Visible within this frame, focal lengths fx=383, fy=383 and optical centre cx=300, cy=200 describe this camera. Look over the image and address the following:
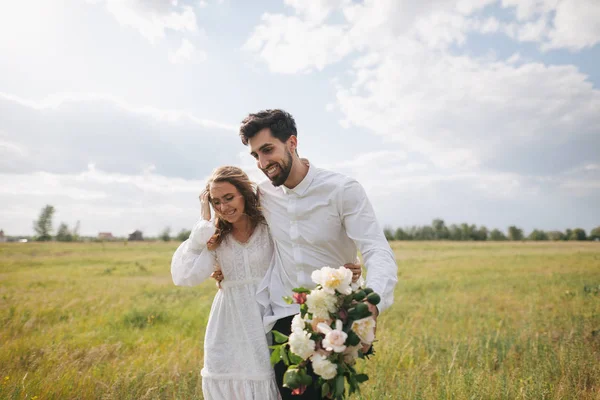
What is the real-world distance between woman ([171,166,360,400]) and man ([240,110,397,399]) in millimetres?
137

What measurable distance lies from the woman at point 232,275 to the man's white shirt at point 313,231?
0.16 metres

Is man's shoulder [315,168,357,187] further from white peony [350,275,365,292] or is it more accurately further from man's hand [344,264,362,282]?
white peony [350,275,365,292]

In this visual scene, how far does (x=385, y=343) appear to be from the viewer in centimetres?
638

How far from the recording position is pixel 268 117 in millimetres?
3207

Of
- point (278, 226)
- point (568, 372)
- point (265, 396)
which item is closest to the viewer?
point (265, 396)

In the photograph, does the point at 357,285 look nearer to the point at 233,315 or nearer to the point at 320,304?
the point at 320,304

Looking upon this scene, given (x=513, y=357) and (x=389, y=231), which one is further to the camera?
(x=389, y=231)

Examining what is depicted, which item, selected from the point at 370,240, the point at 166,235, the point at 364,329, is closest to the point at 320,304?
the point at 364,329

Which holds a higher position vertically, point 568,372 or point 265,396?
point 265,396

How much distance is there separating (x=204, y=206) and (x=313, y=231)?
1.13m

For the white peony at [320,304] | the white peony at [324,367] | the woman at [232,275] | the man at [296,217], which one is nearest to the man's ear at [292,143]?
the man at [296,217]

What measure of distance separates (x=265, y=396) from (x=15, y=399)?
9.83 feet

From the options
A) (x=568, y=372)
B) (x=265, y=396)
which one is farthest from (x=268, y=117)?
(x=568, y=372)

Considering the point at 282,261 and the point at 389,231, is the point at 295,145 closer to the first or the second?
the point at 282,261
